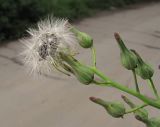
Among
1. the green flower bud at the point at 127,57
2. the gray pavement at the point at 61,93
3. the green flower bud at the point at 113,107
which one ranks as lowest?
the gray pavement at the point at 61,93

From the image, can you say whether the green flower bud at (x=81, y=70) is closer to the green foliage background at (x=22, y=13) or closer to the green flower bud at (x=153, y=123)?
the green flower bud at (x=153, y=123)

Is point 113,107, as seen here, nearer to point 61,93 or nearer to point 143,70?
point 143,70

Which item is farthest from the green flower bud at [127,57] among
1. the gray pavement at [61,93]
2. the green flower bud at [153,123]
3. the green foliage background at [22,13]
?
the green foliage background at [22,13]

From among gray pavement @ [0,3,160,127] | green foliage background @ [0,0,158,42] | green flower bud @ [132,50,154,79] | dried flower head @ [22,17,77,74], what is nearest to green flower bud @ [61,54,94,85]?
dried flower head @ [22,17,77,74]

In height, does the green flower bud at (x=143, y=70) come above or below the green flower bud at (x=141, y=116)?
above

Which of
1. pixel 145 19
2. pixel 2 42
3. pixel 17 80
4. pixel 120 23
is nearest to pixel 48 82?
pixel 17 80
